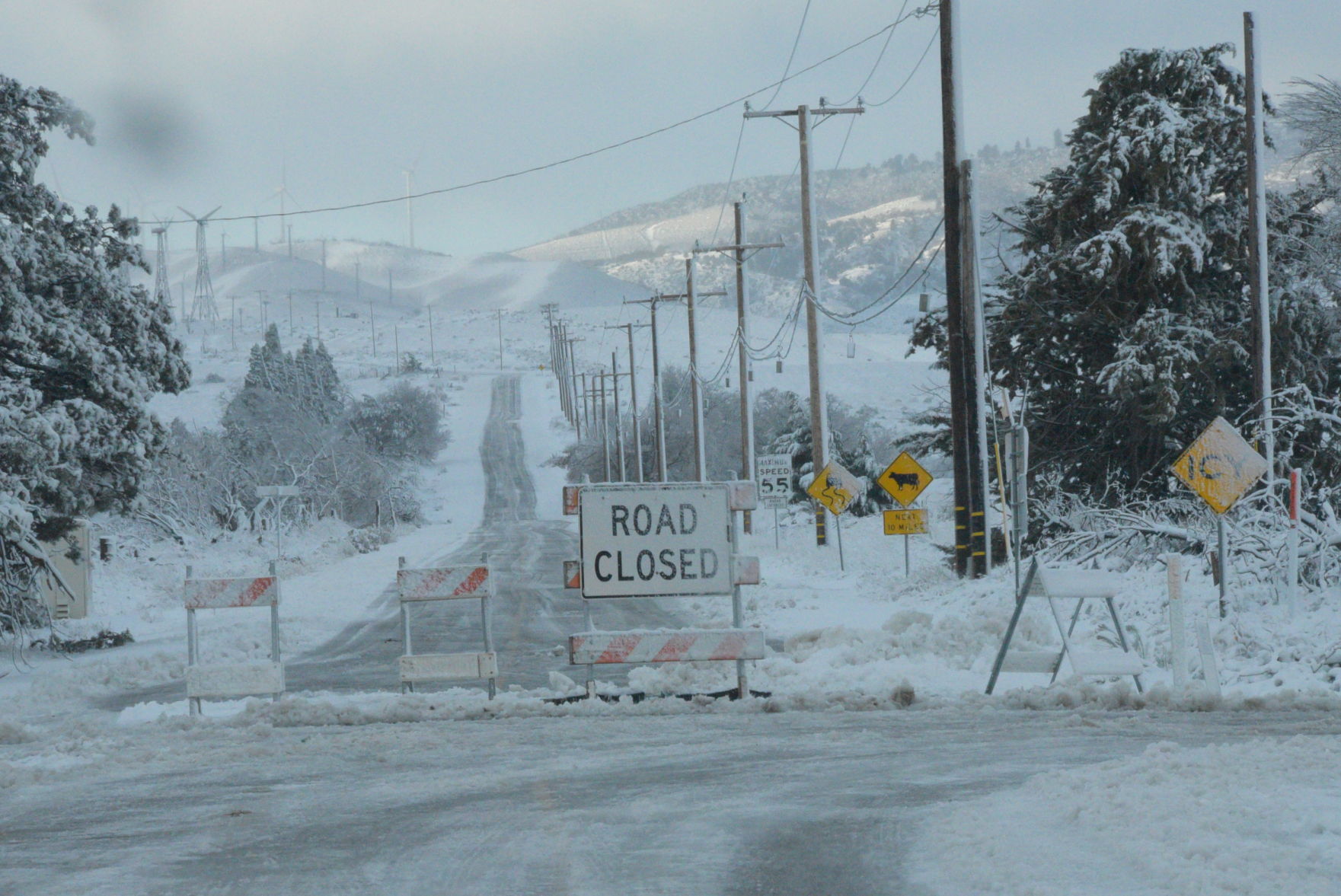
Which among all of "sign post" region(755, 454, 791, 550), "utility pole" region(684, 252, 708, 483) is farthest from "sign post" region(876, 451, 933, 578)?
"utility pole" region(684, 252, 708, 483)

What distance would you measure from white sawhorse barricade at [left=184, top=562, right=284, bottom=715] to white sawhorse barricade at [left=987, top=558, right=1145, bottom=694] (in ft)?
20.3

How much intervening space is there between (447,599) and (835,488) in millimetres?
17424

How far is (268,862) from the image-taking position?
6.65 m

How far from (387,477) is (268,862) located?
8323cm

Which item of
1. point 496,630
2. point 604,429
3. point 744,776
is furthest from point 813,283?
point 604,429

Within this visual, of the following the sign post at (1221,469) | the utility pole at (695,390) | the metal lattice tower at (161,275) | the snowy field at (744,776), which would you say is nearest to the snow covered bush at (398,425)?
the metal lattice tower at (161,275)

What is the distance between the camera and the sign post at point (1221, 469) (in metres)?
14.4

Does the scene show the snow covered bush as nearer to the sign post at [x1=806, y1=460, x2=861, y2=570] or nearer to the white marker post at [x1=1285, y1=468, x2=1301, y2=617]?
the sign post at [x1=806, y1=460, x2=861, y2=570]

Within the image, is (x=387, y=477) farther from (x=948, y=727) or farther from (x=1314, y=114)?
(x=948, y=727)

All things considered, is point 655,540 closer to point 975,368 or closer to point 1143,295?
point 975,368

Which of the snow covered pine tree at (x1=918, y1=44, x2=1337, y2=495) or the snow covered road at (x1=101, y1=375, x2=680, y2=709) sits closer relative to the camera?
the snow covered road at (x1=101, y1=375, x2=680, y2=709)

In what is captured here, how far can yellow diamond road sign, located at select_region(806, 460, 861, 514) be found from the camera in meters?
29.2

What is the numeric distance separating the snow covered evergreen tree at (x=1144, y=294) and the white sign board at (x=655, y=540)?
52.6 feet

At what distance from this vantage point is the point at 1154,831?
6336 mm
